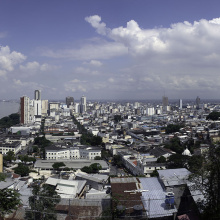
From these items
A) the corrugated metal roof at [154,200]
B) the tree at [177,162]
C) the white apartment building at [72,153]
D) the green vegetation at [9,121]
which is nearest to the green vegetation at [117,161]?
the white apartment building at [72,153]

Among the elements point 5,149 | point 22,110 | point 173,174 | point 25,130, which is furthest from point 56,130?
point 173,174

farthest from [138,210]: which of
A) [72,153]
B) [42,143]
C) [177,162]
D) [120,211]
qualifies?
[42,143]

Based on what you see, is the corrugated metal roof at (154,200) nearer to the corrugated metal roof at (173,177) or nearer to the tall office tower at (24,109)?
the corrugated metal roof at (173,177)

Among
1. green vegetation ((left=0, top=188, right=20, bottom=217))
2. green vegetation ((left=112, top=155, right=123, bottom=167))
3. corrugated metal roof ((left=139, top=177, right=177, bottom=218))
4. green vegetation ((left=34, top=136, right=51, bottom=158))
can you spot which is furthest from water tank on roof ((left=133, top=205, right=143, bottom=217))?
green vegetation ((left=34, top=136, right=51, bottom=158))

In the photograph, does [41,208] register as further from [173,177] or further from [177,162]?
[177,162]

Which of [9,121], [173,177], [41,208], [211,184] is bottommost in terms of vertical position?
[9,121]

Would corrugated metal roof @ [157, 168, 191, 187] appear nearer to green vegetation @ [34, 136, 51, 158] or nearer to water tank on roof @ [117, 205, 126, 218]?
water tank on roof @ [117, 205, 126, 218]
